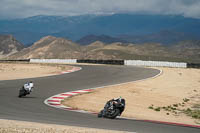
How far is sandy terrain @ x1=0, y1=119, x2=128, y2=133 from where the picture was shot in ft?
32.8

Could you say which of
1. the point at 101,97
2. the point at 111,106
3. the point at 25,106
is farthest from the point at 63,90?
the point at 111,106

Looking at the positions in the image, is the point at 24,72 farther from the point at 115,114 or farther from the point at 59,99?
the point at 115,114

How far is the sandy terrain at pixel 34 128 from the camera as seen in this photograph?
32.8 ft

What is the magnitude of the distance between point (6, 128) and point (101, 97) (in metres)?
10.2

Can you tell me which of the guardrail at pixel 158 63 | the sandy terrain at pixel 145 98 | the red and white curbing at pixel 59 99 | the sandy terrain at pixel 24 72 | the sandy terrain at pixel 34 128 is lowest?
the sandy terrain at pixel 145 98

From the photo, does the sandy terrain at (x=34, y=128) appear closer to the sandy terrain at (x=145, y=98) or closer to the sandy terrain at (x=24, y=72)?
the sandy terrain at (x=145, y=98)

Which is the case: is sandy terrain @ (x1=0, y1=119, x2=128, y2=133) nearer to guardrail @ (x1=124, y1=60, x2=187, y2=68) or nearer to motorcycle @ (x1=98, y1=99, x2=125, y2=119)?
motorcycle @ (x1=98, y1=99, x2=125, y2=119)

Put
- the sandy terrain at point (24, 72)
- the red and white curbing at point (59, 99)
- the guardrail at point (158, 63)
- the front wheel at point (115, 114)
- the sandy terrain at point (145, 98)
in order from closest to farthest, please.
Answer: the front wheel at point (115, 114)
the red and white curbing at point (59, 99)
the sandy terrain at point (145, 98)
the sandy terrain at point (24, 72)
the guardrail at point (158, 63)

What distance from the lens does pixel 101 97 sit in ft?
65.9

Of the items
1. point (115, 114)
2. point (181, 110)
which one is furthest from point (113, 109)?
point (181, 110)

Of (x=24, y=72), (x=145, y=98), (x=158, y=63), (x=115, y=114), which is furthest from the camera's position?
(x=158, y=63)

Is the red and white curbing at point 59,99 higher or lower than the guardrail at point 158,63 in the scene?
lower

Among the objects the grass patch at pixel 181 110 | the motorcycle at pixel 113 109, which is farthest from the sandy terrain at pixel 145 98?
the motorcycle at pixel 113 109

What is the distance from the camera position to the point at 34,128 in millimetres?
10445
